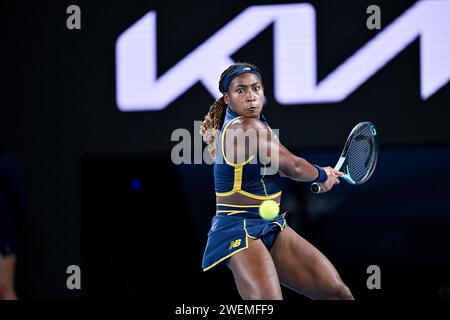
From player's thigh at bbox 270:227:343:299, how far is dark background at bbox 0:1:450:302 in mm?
1911

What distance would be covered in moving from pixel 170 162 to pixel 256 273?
245cm

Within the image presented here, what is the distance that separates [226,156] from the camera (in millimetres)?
4492

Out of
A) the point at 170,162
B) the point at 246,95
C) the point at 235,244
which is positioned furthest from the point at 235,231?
the point at 170,162

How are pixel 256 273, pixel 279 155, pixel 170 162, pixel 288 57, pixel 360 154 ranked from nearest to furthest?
pixel 256 273 → pixel 279 155 → pixel 360 154 → pixel 288 57 → pixel 170 162

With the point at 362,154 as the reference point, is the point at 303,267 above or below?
below

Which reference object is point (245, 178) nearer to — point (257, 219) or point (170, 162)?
point (257, 219)

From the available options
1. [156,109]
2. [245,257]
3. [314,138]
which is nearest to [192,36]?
[156,109]

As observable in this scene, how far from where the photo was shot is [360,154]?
4969 millimetres

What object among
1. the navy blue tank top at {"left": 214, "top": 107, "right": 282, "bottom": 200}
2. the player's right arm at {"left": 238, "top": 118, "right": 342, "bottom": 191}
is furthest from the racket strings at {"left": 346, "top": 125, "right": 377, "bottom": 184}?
the navy blue tank top at {"left": 214, "top": 107, "right": 282, "bottom": 200}

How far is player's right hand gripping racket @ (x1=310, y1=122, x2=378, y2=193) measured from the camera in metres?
4.88

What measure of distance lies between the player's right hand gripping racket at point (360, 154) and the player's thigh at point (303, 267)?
61cm
